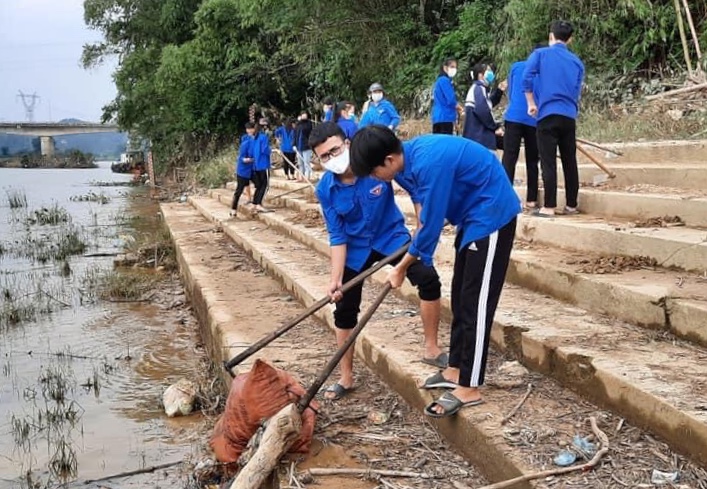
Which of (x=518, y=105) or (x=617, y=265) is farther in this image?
(x=518, y=105)

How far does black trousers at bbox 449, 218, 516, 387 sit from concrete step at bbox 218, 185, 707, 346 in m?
1.07

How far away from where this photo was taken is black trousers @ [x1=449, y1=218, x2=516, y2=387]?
3.13m

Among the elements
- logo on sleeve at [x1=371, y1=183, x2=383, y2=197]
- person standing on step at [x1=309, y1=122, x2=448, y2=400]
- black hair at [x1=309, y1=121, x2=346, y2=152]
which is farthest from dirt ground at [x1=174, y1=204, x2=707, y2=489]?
black hair at [x1=309, y1=121, x2=346, y2=152]

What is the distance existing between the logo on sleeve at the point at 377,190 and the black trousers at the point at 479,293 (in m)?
0.68

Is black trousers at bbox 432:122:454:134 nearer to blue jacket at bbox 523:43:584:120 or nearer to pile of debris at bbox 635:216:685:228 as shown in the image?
blue jacket at bbox 523:43:584:120

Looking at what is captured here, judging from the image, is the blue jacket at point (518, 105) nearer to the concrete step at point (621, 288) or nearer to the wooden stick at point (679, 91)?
the concrete step at point (621, 288)

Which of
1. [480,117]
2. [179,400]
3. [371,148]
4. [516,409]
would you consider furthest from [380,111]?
[516,409]

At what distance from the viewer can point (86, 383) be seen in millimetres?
5965

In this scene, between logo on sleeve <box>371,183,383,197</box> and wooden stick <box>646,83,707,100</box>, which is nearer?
logo on sleeve <box>371,183,383,197</box>

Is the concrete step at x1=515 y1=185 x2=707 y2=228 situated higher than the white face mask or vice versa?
the white face mask

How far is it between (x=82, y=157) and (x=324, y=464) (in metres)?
86.4

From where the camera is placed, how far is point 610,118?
9430mm

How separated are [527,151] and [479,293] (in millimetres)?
3669

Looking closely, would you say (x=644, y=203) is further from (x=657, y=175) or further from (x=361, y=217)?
(x=361, y=217)
